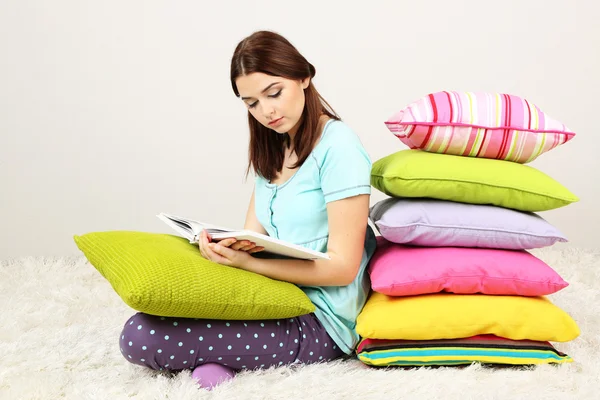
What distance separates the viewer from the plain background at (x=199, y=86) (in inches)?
129

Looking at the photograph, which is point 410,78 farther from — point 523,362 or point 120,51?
point 523,362

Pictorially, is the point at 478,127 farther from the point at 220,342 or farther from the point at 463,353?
the point at 220,342

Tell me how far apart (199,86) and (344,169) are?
73.2 inches

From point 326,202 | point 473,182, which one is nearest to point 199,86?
point 326,202

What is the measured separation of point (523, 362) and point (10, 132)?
2832mm

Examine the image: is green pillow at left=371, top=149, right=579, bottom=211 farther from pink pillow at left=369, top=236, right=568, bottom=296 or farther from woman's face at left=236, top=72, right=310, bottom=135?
woman's face at left=236, top=72, right=310, bottom=135

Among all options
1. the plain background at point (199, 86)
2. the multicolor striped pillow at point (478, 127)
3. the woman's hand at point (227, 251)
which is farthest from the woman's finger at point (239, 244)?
the plain background at point (199, 86)

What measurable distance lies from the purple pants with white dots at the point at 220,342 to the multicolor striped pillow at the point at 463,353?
173 millimetres

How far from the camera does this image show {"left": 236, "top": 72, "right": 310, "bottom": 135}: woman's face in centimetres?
175

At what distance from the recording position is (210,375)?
1636 mm

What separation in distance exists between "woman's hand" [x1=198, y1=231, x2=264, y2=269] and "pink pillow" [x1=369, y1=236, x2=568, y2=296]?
0.34 meters

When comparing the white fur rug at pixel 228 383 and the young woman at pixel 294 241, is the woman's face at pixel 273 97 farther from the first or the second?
the white fur rug at pixel 228 383

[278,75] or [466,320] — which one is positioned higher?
[278,75]

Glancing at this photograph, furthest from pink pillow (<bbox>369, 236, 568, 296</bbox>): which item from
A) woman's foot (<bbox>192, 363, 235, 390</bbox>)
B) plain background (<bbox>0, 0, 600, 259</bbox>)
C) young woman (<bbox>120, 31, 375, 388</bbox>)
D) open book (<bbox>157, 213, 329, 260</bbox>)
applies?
plain background (<bbox>0, 0, 600, 259</bbox>)
